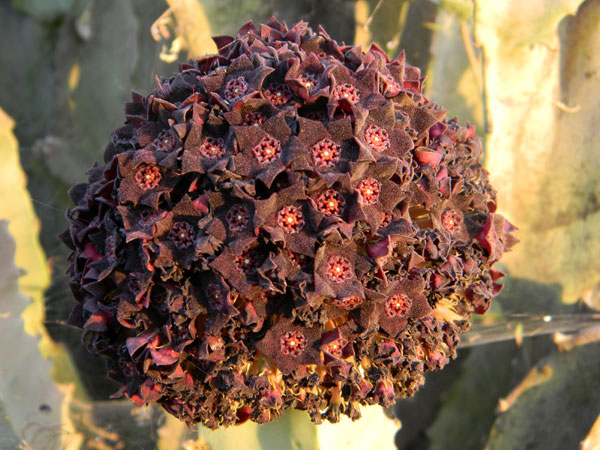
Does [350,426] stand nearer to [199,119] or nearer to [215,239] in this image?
[215,239]

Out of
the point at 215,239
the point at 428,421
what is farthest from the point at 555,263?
the point at 215,239

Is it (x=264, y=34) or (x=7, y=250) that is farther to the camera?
(x=7, y=250)

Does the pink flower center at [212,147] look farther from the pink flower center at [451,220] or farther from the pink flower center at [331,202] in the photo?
the pink flower center at [451,220]

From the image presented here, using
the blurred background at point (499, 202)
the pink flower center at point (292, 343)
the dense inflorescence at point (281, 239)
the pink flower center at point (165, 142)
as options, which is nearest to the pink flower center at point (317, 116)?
the dense inflorescence at point (281, 239)

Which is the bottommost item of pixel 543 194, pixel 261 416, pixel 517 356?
pixel 517 356

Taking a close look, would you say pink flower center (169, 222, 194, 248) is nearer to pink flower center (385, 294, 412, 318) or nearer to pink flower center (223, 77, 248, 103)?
pink flower center (223, 77, 248, 103)
